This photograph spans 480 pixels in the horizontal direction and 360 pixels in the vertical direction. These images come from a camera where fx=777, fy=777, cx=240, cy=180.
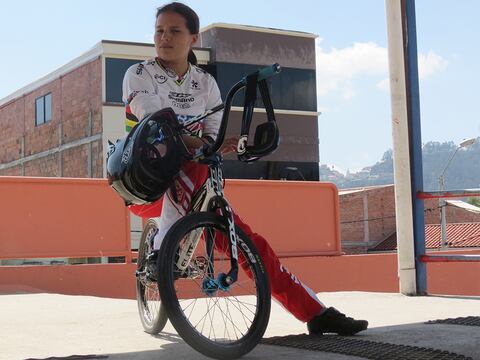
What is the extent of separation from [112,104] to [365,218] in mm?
26497

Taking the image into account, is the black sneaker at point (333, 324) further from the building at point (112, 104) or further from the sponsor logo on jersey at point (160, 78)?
the building at point (112, 104)

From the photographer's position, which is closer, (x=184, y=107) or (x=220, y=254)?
(x=220, y=254)

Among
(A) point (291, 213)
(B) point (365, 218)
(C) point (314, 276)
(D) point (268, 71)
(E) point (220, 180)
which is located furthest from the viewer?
(B) point (365, 218)

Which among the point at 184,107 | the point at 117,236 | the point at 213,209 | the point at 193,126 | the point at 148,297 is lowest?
the point at 148,297

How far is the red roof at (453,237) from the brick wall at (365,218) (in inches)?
31.9

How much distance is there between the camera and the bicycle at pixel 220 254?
3.37 meters

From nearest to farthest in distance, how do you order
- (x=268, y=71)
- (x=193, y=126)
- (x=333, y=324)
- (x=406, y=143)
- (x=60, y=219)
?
1. (x=268, y=71)
2. (x=193, y=126)
3. (x=333, y=324)
4. (x=406, y=143)
5. (x=60, y=219)

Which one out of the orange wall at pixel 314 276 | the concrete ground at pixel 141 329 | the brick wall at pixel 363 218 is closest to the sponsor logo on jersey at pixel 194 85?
the concrete ground at pixel 141 329

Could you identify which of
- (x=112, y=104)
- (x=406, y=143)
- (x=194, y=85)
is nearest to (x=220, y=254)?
(x=194, y=85)

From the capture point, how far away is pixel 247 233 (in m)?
3.88

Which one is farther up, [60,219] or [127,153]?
[127,153]

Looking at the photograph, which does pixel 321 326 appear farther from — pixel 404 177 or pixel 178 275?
pixel 404 177

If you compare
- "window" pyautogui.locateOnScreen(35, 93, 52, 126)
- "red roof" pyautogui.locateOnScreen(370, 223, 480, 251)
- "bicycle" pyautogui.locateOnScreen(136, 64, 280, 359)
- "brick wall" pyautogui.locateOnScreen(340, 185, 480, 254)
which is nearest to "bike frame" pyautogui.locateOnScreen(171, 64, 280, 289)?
"bicycle" pyautogui.locateOnScreen(136, 64, 280, 359)

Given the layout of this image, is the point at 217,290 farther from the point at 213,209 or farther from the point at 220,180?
the point at 220,180
